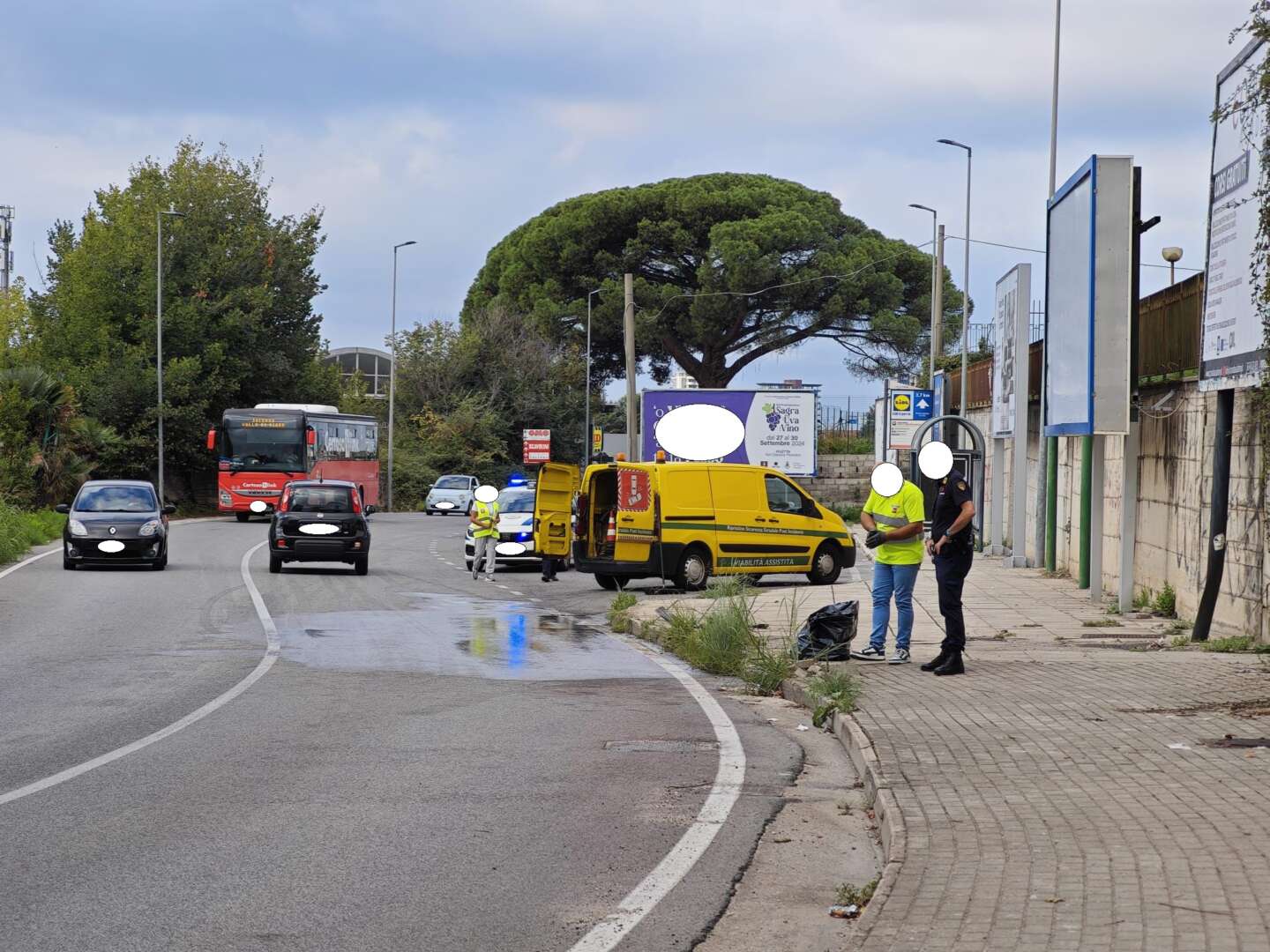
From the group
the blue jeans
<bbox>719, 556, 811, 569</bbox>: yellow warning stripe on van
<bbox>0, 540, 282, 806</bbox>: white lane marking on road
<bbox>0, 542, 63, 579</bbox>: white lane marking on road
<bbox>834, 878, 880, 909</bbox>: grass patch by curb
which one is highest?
the blue jeans

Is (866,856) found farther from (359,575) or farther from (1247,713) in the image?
(359,575)

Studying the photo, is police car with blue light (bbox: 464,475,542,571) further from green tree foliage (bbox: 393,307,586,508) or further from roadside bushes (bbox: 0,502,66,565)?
green tree foliage (bbox: 393,307,586,508)

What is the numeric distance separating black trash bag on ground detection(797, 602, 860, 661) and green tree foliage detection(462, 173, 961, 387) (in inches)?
2018

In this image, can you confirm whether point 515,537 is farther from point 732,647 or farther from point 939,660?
point 939,660

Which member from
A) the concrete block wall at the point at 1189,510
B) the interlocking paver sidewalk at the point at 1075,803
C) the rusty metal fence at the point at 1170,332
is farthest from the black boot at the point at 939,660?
the rusty metal fence at the point at 1170,332

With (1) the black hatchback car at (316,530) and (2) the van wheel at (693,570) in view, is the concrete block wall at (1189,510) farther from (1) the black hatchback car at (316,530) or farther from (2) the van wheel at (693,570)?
(1) the black hatchback car at (316,530)

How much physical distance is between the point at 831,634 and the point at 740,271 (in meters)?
51.7

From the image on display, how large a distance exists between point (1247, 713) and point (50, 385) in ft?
131

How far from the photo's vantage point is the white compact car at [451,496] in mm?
61281

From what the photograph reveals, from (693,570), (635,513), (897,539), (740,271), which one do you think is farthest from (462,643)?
(740,271)

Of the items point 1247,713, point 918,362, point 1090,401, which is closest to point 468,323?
point 918,362

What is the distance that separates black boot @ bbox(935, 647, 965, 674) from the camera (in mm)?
12477

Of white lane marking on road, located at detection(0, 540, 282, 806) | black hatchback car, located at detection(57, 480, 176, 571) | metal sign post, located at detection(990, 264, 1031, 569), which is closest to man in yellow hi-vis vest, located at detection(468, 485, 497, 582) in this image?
black hatchback car, located at detection(57, 480, 176, 571)

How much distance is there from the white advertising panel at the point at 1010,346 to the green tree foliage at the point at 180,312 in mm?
34795
